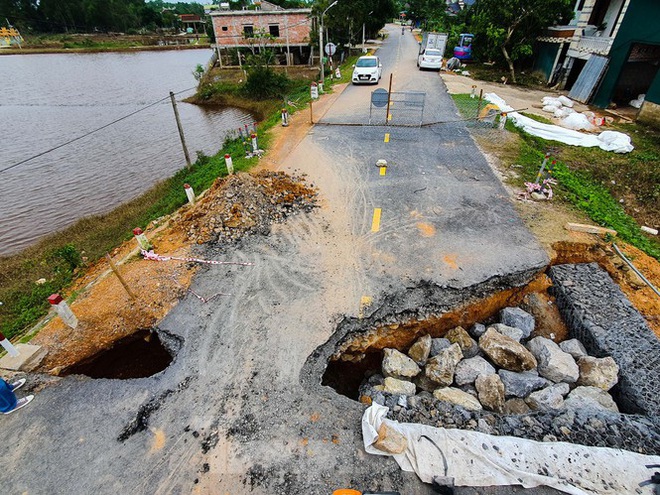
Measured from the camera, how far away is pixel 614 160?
12.2 metres

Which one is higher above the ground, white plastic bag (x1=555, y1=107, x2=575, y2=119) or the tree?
the tree

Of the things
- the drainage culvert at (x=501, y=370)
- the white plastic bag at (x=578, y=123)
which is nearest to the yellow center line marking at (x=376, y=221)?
the drainage culvert at (x=501, y=370)

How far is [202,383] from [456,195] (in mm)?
8279

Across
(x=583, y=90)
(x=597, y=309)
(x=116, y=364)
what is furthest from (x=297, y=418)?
(x=583, y=90)

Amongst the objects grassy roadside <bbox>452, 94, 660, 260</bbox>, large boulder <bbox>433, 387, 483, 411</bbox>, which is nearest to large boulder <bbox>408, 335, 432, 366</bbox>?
large boulder <bbox>433, 387, 483, 411</bbox>

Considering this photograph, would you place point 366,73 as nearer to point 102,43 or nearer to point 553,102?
point 553,102

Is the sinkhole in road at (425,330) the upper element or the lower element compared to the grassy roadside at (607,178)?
lower

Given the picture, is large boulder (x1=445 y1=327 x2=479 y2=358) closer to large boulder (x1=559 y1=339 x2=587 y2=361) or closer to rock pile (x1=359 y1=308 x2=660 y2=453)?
rock pile (x1=359 y1=308 x2=660 y2=453)

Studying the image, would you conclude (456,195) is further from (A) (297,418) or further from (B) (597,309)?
(A) (297,418)

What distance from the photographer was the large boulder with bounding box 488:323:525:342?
637cm

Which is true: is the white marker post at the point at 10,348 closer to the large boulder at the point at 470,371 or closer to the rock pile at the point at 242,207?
the rock pile at the point at 242,207

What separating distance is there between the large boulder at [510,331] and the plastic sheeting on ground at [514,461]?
214 centimetres

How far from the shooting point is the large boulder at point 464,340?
6.30 meters

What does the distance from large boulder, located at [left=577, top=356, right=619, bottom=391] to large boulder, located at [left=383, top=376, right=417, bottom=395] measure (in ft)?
9.56
